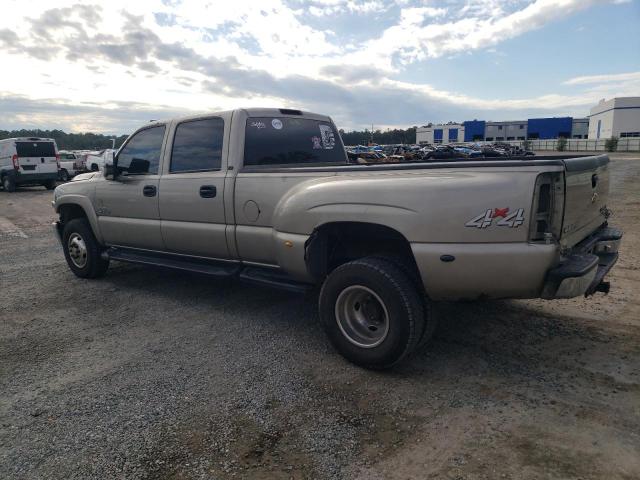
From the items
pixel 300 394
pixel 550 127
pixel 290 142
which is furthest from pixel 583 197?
pixel 550 127

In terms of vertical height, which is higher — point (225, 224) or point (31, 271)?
point (225, 224)

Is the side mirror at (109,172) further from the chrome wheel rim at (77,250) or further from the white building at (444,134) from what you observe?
the white building at (444,134)

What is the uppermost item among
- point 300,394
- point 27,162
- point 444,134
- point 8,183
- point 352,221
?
point 444,134

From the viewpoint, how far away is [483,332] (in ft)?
13.8

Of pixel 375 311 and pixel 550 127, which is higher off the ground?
pixel 550 127

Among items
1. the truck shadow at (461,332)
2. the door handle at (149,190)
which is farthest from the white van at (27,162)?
the door handle at (149,190)

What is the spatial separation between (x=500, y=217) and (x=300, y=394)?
171 cm

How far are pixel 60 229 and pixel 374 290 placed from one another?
5033mm

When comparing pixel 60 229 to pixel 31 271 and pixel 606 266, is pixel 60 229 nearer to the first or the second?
pixel 31 271

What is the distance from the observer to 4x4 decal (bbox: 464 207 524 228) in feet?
9.53

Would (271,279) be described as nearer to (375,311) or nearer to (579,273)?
(375,311)

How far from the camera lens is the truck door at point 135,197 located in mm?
5215

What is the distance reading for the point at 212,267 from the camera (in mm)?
4793

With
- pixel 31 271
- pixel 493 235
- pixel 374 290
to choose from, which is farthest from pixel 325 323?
pixel 31 271
